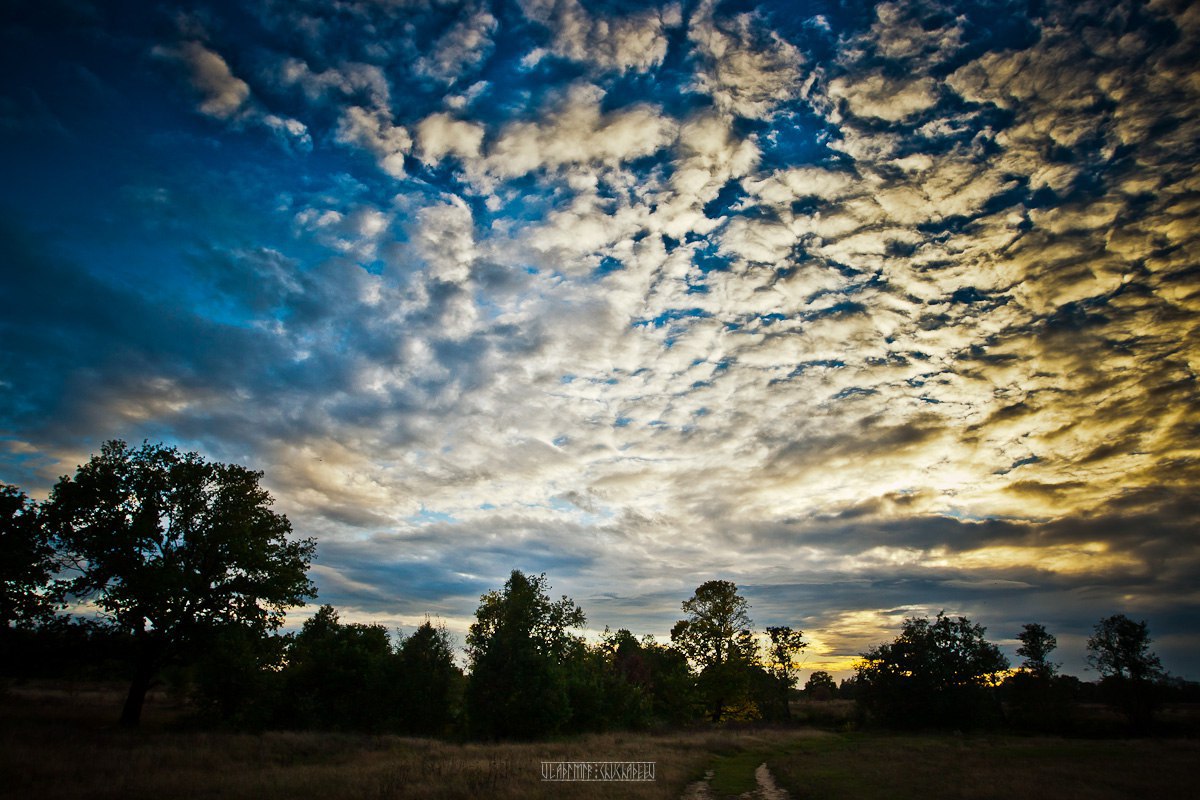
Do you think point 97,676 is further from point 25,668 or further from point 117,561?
point 117,561

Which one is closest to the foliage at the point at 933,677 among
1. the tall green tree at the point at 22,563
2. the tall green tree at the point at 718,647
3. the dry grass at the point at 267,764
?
the tall green tree at the point at 718,647

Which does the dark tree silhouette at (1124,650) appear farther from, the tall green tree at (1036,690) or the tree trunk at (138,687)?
the tree trunk at (138,687)

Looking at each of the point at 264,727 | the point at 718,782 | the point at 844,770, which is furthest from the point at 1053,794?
the point at 264,727

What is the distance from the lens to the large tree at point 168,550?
2519cm

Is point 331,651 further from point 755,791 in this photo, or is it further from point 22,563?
point 755,791

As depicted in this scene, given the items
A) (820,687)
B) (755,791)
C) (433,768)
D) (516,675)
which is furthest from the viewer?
(820,687)

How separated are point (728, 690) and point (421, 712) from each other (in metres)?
29.3

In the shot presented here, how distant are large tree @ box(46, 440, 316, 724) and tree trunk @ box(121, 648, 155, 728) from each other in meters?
0.04

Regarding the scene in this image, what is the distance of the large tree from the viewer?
2519 centimetres

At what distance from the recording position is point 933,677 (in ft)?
212

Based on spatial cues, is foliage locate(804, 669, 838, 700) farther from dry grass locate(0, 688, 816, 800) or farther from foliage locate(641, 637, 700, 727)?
dry grass locate(0, 688, 816, 800)

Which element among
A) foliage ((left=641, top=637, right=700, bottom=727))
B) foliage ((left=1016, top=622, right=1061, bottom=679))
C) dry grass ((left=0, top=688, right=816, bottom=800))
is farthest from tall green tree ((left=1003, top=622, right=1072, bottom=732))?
dry grass ((left=0, top=688, right=816, bottom=800))

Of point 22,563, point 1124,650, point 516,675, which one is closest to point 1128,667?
point 1124,650

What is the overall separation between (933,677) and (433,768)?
67669 mm
